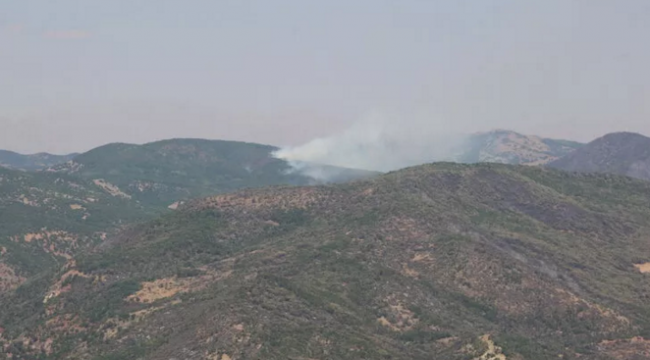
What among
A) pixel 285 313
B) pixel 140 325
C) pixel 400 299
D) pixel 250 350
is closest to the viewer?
pixel 250 350

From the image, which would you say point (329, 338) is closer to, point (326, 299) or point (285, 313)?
point (285, 313)

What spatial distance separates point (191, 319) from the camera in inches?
6654

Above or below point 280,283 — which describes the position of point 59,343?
below

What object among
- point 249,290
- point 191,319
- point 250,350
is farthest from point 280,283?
point 250,350

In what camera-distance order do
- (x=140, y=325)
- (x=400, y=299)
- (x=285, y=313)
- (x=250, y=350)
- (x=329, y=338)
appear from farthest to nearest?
(x=400, y=299) → (x=140, y=325) → (x=285, y=313) → (x=329, y=338) → (x=250, y=350)

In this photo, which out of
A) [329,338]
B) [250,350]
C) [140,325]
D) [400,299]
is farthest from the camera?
[400,299]

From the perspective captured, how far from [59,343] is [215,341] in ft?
180

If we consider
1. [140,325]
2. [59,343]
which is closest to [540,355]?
[140,325]

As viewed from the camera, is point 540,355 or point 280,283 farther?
point 280,283

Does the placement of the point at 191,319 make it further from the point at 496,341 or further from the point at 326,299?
the point at 496,341

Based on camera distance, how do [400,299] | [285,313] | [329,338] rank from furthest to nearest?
[400,299] → [285,313] → [329,338]

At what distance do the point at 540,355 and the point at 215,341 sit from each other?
233 ft

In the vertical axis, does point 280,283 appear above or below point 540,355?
above

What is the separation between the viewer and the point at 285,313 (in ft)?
558
